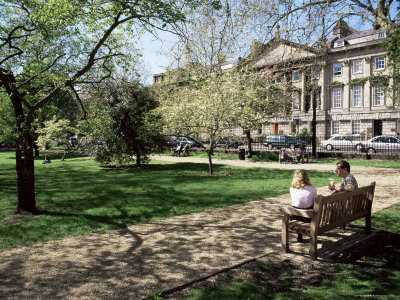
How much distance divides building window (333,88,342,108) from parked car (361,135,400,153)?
22257 mm

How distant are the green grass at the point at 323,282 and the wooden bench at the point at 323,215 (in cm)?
48

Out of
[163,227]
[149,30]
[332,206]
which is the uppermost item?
[149,30]

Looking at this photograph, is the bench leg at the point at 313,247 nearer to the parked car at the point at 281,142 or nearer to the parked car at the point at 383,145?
the parked car at the point at 383,145

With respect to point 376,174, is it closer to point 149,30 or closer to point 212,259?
point 149,30

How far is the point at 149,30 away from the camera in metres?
9.05

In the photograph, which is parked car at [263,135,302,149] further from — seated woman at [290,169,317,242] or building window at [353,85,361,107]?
seated woman at [290,169,317,242]

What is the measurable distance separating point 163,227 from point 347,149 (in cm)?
2959

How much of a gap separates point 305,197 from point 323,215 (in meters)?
0.40

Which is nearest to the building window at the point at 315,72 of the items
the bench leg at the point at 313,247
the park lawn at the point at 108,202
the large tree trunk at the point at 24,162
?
the park lawn at the point at 108,202

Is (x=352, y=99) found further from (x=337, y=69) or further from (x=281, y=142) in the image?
(x=281, y=142)

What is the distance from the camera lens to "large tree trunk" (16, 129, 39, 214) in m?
8.52

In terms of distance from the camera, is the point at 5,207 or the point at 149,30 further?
the point at 5,207

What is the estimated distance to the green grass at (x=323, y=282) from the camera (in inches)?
160

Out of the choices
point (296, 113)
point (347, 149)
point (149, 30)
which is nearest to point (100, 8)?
point (149, 30)
